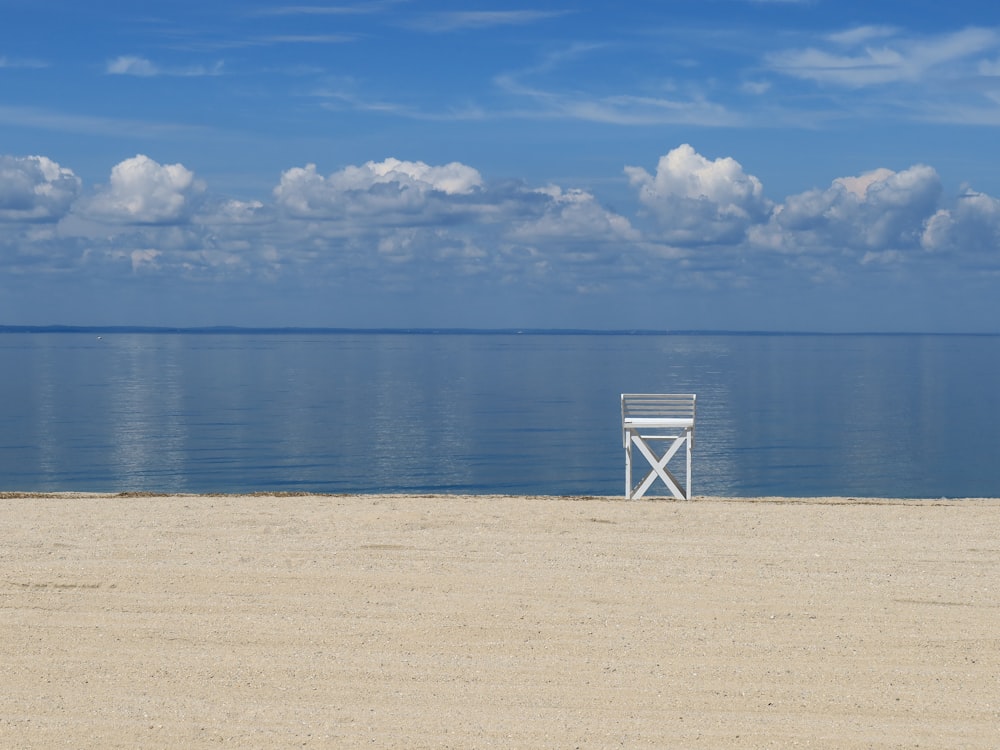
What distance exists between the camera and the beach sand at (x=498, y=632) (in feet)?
21.6

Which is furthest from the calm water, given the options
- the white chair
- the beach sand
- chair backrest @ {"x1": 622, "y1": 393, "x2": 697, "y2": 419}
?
the beach sand

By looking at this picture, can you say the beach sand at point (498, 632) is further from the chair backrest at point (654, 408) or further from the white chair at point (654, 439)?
the chair backrest at point (654, 408)

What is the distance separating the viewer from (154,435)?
38.7 metres

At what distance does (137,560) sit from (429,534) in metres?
2.81

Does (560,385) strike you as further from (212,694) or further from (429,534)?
(212,694)

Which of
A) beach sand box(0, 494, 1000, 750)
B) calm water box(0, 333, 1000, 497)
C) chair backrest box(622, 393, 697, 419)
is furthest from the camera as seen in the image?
calm water box(0, 333, 1000, 497)

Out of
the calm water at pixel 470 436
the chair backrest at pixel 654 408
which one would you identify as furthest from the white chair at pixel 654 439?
the calm water at pixel 470 436

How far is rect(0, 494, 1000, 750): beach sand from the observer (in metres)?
6.58

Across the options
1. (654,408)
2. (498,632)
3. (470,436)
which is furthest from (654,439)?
(470,436)

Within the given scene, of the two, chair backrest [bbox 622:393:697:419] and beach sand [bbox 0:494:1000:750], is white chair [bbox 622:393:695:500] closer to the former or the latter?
chair backrest [bbox 622:393:697:419]

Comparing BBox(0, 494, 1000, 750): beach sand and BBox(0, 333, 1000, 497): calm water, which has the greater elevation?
BBox(0, 494, 1000, 750): beach sand

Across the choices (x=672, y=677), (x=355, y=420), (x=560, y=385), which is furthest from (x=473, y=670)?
(x=560, y=385)

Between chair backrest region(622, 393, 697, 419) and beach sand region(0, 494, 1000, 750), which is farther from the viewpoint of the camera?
chair backrest region(622, 393, 697, 419)

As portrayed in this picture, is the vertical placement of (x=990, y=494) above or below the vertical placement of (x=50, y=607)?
below
